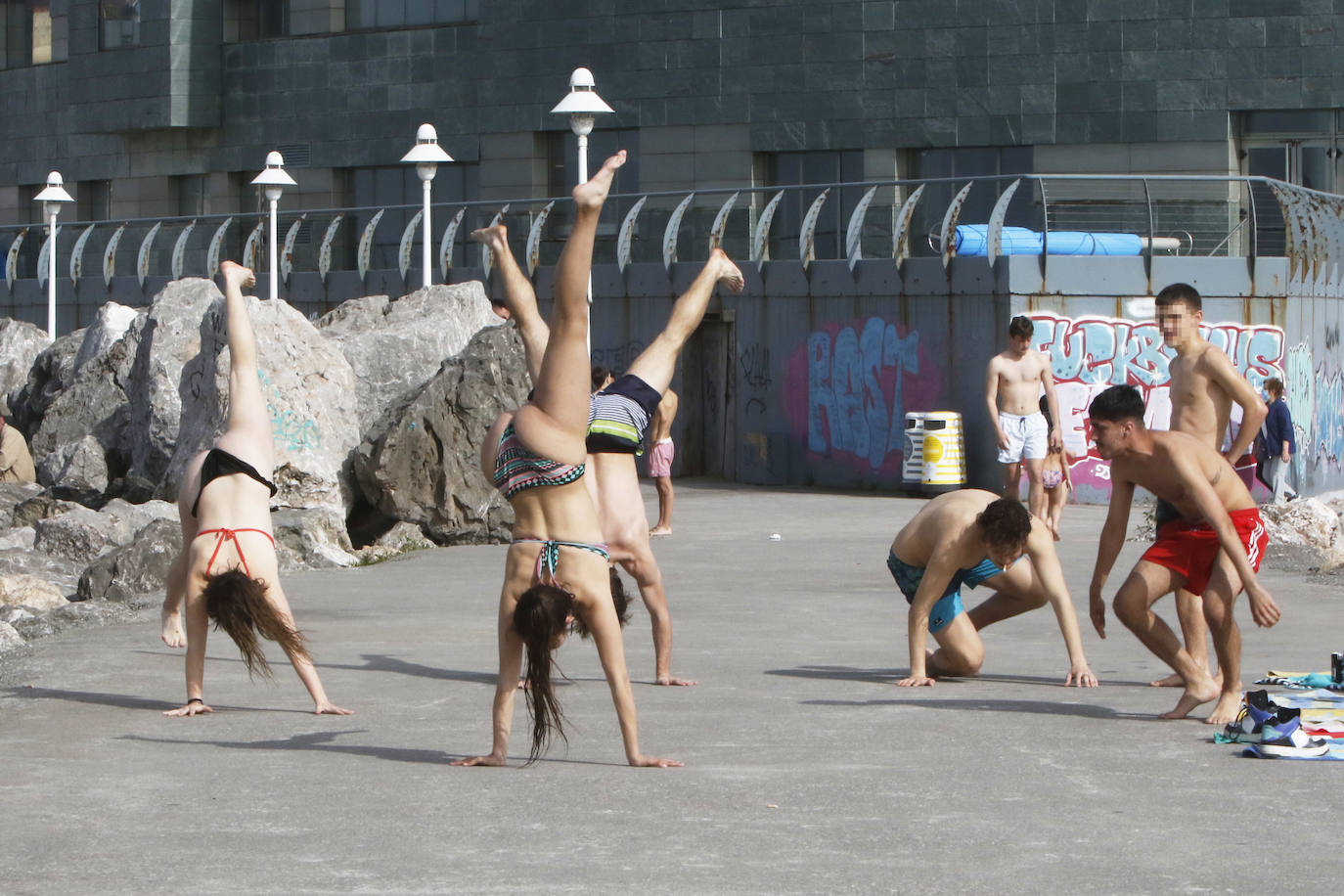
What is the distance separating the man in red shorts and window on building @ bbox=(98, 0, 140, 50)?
1497 inches

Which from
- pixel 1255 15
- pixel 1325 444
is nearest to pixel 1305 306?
pixel 1325 444

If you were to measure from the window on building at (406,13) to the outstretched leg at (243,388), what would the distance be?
30.3m

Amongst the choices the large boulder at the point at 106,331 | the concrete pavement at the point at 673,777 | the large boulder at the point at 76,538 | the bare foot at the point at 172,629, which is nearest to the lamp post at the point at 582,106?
the large boulder at the point at 76,538

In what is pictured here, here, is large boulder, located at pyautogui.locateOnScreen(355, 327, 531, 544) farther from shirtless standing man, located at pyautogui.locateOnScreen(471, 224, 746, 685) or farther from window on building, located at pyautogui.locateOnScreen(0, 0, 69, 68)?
window on building, located at pyautogui.locateOnScreen(0, 0, 69, 68)

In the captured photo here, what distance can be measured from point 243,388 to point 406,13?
31939 mm

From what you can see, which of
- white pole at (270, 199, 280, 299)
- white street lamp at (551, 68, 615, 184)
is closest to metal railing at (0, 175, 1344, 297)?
white pole at (270, 199, 280, 299)

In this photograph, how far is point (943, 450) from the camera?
20.8 m

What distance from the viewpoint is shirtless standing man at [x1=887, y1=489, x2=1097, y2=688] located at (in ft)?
29.6

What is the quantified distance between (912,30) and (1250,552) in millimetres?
26235

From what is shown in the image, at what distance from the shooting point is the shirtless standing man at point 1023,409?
55.3 ft

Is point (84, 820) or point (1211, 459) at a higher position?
point (1211, 459)

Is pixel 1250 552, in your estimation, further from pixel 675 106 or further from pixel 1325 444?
pixel 675 106

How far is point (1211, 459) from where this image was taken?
8.57m

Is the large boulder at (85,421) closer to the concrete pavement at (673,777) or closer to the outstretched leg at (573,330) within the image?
the concrete pavement at (673,777)
